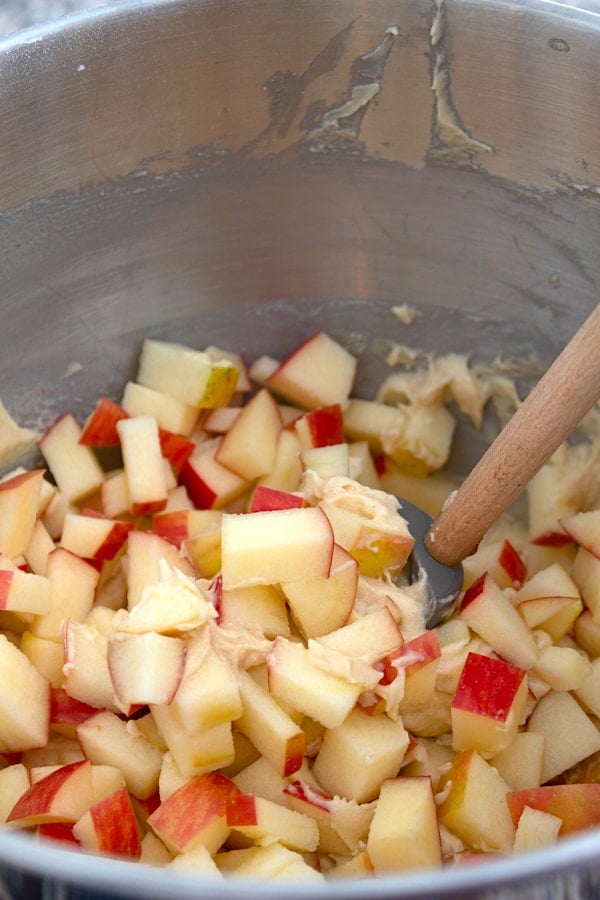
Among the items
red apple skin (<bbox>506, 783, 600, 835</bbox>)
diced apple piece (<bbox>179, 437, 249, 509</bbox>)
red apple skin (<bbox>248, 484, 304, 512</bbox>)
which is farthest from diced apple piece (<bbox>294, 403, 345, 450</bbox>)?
red apple skin (<bbox>506, 783, 600, 835</bbox>)

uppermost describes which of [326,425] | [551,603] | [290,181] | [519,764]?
[290,181]

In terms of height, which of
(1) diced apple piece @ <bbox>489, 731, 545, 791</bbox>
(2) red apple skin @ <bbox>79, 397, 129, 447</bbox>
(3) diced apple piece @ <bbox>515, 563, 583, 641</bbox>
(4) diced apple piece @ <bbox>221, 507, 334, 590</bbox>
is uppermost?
(4) diced apple piece @ <bbox>221, 507, 334, 590</bbox>

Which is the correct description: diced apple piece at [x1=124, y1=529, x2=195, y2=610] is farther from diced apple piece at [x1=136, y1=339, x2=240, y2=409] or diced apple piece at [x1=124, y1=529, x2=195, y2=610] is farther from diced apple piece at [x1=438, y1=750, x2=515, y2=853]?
diced apple piece at [x1=438, y1=750, x2=515, y2=853]

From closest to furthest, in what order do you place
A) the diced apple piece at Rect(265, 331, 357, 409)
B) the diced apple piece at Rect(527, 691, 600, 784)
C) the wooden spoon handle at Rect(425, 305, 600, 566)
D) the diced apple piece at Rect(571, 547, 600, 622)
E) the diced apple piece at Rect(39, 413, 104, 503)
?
the wooden spoon handle at Rect(425, 305, 600, 566)
the diced apple piece at Rect(527, 691, 600, 784)
the diced apple piece at Rect(571, 547, 600, 622)
the diced apple piece at Rect(39, 413, 104, 503)
the diced apple piece at Rect(265, 331, 357, 409)

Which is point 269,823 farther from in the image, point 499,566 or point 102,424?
point 102,424

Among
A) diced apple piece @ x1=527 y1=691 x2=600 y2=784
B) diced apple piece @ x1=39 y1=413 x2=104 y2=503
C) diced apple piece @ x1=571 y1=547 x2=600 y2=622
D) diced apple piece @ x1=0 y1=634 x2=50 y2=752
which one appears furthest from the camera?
diced apple piece @ x1=39 y1=413 x2=104 y2=503

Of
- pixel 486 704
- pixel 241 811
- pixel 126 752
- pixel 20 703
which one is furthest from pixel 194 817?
pixel 486 704

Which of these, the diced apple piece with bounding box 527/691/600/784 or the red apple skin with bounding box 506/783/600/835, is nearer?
the red apple skin with bounding box 506/783/600/835
